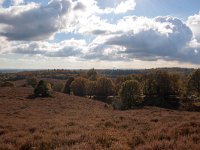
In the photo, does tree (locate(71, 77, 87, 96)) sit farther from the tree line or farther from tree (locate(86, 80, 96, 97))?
tree (locate(86, 80, 96, 97))

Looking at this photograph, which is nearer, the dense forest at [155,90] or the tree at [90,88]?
the dense forest at [155,90]

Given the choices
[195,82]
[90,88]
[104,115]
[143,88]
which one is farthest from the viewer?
[90,88]

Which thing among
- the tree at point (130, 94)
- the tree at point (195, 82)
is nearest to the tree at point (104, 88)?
the tree at point (195, 82)

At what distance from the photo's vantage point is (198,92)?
80.0 metres

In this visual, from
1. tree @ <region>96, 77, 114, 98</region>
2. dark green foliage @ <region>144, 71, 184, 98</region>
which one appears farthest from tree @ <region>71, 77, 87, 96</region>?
dark green foliage @ <region>144, 71, 184, 98</region>

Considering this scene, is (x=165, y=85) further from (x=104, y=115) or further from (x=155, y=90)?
(x=104, y=115)

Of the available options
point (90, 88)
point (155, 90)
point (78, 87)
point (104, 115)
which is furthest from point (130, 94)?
point (78, 87)

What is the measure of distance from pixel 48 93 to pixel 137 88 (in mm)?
22404

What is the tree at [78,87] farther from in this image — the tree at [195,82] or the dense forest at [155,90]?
the tree at [195,82]

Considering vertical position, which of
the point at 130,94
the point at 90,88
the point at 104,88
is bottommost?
the point at 90,88

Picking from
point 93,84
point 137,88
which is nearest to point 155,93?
point 137,88

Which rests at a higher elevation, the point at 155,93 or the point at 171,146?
the point at 171,146

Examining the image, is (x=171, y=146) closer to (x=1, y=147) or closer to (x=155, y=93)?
(x=1, y=147)

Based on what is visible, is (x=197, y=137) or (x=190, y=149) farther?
(x=197, y=137)
